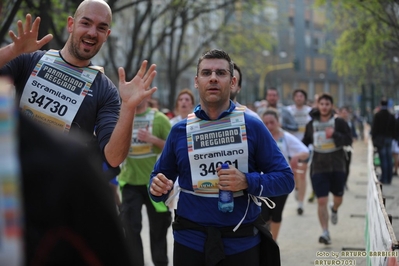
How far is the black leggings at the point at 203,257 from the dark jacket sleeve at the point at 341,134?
21.3 ft

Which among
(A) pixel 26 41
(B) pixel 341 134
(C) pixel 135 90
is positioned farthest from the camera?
(B) pixel 341 134

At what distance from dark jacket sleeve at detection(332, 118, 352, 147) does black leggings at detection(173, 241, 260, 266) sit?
6.50 metres

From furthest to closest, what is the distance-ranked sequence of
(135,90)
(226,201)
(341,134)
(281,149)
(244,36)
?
(244,36) < (341,134) < (281,149) < (226,201) < (135,90)

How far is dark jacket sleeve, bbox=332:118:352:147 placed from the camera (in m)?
11.0

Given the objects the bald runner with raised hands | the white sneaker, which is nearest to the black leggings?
the bald runner with raised hands

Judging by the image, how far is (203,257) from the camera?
4613 millimetres

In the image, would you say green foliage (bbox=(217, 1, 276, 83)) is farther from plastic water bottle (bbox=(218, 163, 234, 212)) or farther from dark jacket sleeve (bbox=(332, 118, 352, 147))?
plastic water bottle (bbox=(218, 163, 234, 212))

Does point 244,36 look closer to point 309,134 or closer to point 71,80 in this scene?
point 309,134

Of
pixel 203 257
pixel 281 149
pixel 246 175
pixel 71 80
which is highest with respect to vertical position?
pixel 71 80

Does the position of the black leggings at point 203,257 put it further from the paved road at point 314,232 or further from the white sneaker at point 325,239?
the white sneaker at point 325,239

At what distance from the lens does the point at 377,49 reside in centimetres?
3431

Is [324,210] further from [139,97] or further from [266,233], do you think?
[139,97]

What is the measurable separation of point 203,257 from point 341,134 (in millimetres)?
6805

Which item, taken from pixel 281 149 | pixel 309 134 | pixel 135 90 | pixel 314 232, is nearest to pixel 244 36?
pixel 309 134
